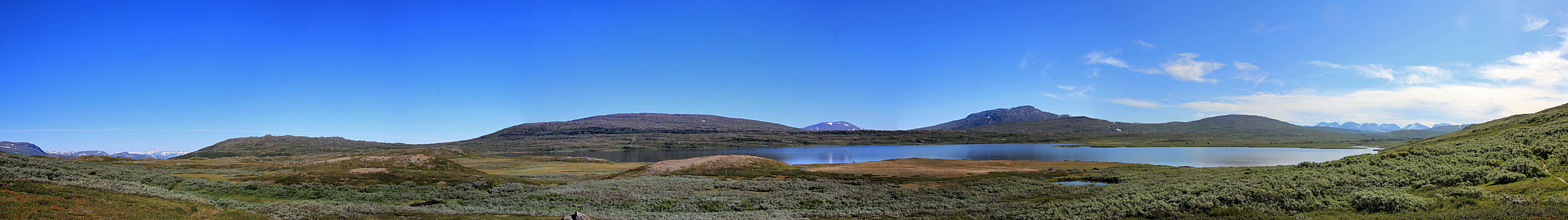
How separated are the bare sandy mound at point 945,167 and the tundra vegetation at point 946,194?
8.23 meters

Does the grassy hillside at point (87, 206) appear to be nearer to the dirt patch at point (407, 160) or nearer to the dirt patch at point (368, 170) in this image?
the dirt patch at point (368, 170)

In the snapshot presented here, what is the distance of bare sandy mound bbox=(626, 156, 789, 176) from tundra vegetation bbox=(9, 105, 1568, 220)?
7.38m

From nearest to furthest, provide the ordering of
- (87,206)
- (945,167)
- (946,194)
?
(87,206) < (946,194) < (945,167)

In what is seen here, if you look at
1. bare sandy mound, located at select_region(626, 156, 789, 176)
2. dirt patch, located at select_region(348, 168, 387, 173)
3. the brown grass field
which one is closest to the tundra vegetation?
dirt patch, located at select_region(348, 168, 387, 173)

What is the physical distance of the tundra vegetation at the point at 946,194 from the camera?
19.3m

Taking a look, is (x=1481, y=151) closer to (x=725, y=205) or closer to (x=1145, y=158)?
(x=725, y=205)

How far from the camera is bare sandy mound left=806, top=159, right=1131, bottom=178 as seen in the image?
6062cm

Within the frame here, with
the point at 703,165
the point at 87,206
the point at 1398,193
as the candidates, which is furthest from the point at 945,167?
the point at 87,206

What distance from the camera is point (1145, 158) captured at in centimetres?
10744

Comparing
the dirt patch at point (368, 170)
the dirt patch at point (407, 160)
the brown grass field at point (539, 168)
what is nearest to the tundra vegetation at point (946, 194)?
the dirt patch at point (368, 170)

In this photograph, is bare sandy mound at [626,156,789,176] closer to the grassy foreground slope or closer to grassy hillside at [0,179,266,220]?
grassy hillside at [0,179,266,220]

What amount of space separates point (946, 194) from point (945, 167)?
34.4 m

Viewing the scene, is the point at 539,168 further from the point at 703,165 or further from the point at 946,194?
the point at 946,194

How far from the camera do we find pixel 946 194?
38.0 m
